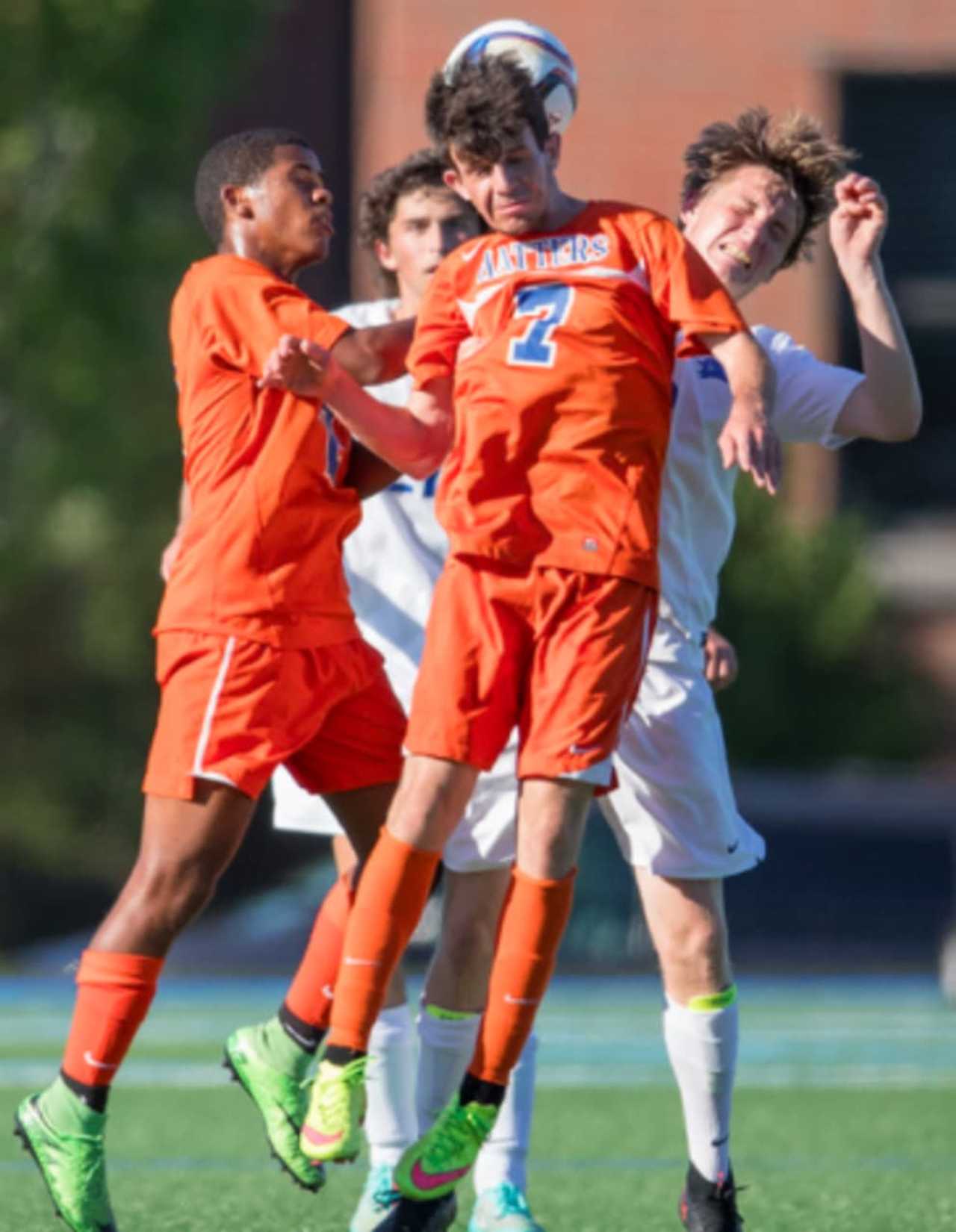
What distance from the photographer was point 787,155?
5.26 metres

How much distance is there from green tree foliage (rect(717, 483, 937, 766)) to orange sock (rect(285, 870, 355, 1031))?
13846mm

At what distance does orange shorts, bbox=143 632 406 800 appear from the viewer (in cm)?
Result: 482

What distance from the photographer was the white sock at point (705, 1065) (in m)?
5.22

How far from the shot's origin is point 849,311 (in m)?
22.4

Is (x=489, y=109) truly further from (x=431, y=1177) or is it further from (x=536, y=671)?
(x=431, y=1177)

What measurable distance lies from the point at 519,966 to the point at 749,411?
1123mm

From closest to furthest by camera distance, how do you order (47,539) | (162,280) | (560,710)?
(560,710) → (162,280) → (47,539)

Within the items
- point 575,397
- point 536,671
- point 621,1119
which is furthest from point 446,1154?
point 621,1119

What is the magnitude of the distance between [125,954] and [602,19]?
19.2m

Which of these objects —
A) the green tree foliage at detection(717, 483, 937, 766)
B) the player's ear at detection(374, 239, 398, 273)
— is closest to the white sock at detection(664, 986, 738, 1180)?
the player's ear at detection(374, 239, 398, 273)

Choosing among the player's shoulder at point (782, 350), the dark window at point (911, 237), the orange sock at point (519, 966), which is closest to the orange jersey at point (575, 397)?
the player's shoulder at point (782, 350)

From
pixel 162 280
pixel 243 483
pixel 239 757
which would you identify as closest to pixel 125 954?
pixel 239 757

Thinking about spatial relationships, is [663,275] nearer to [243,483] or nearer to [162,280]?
[243,483]

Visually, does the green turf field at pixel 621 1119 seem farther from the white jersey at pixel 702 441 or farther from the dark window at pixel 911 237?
the dark window at pixel 911 237
